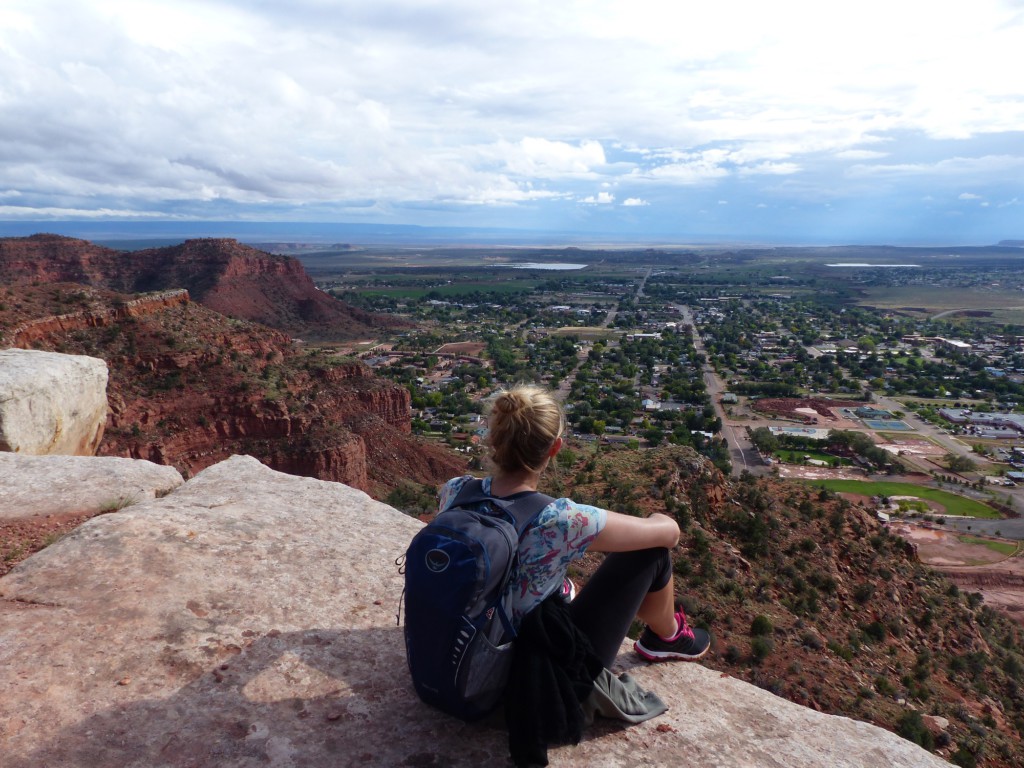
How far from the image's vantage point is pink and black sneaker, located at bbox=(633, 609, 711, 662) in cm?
412

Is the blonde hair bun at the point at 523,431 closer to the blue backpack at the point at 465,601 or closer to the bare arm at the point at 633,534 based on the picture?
the blue backpack at the point at 465,601

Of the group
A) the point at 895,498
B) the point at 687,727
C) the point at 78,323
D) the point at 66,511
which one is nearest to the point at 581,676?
the point at 687,727

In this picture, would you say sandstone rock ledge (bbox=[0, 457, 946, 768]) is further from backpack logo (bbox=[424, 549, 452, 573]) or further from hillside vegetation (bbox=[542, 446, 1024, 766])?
hillside vegetation (bbox=[542, 446, 1024, 766])

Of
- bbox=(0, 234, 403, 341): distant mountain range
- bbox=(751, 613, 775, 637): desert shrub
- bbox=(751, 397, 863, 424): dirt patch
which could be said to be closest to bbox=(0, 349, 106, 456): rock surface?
bbox=(751, 613, 775, 637): desert shrub

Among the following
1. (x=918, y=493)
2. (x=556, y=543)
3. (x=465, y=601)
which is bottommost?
(x=918, y=493)

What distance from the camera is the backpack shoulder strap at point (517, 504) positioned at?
284 cm

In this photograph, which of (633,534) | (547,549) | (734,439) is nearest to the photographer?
(547,549)

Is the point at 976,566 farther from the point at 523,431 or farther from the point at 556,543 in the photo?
the point at 523,431

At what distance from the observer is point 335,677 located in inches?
140

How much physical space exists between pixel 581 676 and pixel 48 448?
8901 millimetres

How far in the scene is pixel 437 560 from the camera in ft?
8.54

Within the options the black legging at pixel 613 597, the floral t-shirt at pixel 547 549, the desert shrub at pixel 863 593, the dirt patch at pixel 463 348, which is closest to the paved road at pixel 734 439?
the desert shrub at pixel 863 593

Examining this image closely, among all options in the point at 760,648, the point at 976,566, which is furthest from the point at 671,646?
the point at 976,566

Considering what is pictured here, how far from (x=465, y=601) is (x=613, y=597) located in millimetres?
1026
